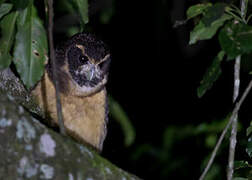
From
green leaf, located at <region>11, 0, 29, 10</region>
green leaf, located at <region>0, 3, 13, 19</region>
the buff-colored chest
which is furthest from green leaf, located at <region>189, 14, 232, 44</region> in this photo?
the buff-colored chest

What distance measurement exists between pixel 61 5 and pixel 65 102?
1887mm

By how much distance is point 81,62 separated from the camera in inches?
163

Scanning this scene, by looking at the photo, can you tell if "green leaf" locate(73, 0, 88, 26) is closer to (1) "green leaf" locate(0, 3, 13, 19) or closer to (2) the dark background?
(1) "green leaf" locate(0, 3, 13, 19)

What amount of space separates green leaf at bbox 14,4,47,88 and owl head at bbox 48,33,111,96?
149 centimetres

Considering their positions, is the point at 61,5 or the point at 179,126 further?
the point at 179,126

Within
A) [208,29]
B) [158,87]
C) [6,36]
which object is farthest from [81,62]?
[158,87]

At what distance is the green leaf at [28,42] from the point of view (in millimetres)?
2457

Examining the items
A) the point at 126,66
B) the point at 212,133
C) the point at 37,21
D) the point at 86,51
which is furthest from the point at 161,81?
the point at 37,21

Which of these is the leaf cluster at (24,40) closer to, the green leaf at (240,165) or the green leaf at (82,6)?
the green leaf at (82,6)

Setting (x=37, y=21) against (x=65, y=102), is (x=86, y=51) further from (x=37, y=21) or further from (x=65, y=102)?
(x=37, y=21)

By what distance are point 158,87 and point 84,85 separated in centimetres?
287

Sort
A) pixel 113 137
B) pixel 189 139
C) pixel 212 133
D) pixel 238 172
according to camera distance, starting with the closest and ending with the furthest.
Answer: pixel 238 172
pixel 212 133
pixel 189 139
pixel 113 137

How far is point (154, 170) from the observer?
6121 mm

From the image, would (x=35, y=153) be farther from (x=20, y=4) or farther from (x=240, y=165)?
(x=240, y=165)
